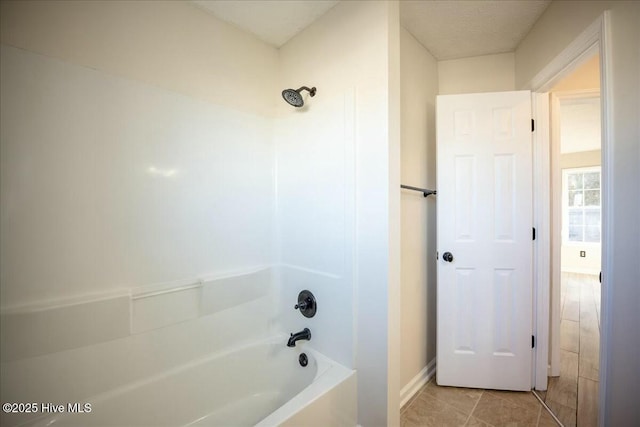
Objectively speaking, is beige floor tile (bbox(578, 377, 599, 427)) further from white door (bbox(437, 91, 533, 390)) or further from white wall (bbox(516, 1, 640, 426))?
white wall (bbox(516, 1, 640, 426))

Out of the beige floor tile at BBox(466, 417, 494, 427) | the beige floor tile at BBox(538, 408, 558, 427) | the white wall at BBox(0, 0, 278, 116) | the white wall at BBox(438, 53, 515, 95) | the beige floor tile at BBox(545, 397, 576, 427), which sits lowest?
the beige floor tile at BBox(466, 417, 494, 427)

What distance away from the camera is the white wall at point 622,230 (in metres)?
1.04

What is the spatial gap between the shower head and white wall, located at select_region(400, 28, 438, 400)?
67 cm

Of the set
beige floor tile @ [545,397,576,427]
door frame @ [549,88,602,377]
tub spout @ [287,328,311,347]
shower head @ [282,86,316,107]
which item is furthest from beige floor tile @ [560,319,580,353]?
shower head @ [282,86,316,107]

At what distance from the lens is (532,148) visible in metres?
1.82

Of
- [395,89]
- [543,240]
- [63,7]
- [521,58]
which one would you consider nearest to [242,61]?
[63,7]

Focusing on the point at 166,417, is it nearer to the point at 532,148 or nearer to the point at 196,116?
the point at 196,116

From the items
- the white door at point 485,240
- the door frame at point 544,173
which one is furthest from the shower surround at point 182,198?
the door frame at point 544,173

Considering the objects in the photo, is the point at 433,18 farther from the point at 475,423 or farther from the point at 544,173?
the point at 475,423

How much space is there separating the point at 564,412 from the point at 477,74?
2423 millimetres

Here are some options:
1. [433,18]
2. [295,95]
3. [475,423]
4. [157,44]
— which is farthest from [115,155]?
[475,423]

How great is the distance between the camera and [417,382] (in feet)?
6.21

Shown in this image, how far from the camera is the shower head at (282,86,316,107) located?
1.53 meters

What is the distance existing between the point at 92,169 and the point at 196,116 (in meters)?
0.59
